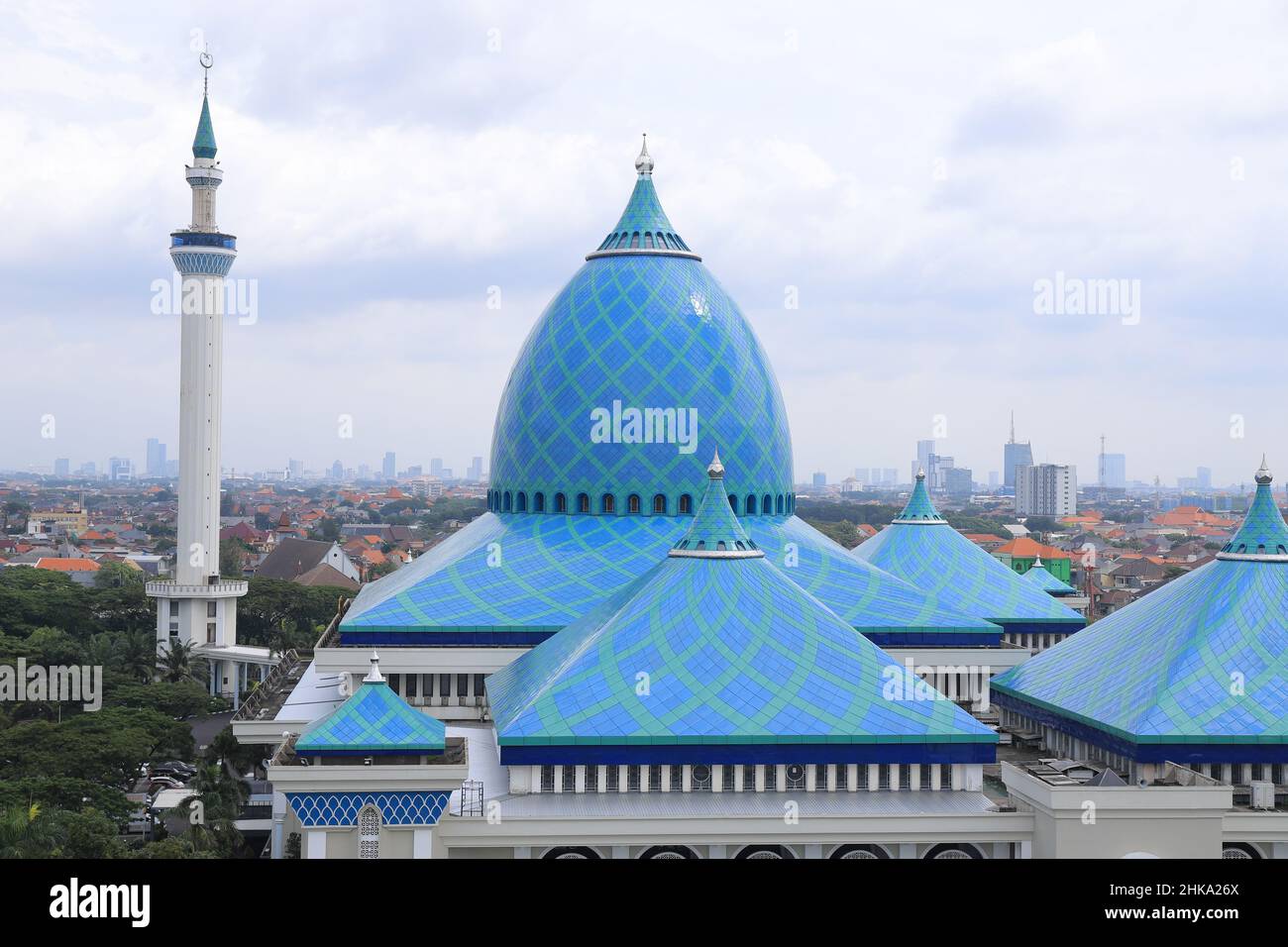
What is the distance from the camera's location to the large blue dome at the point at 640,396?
3584cm

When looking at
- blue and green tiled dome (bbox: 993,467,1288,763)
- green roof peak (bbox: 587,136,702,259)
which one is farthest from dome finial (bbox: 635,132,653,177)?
blue and green tiled dome (bbox: 993,467,1288,763)

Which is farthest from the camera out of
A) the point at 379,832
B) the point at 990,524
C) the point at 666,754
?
the point at 990,524

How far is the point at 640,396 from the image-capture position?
36000 millimetres

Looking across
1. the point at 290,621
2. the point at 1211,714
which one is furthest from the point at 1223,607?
the point at 290,621

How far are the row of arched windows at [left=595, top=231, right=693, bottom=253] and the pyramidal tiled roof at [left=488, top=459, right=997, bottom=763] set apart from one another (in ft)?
43.1

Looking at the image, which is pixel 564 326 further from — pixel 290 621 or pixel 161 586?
pixel 290 621

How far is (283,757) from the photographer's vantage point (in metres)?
23.0

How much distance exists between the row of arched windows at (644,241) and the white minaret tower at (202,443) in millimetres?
24123

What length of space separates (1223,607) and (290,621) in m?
50.8

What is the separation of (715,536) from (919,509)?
15957 millimetres

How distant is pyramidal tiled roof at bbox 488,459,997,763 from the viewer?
2411 centimetres

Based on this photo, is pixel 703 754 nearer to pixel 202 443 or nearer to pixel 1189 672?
→ pixel 1189 672

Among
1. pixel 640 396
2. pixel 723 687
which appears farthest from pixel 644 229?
pixel 723 687

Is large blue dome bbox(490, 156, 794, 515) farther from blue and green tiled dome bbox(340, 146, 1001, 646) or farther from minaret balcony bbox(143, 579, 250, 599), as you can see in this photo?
minaret balcony bbox(143, 579, 250, 599)
